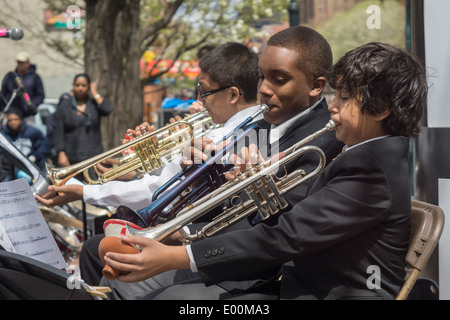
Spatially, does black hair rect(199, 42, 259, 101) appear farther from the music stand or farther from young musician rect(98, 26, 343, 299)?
the music stand

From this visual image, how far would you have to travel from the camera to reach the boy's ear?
9.11 feet

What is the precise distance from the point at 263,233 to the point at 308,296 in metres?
0.24

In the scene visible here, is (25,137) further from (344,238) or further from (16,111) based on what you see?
(344,238)

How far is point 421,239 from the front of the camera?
2098 millimetres

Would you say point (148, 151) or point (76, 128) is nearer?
point (148, 151)

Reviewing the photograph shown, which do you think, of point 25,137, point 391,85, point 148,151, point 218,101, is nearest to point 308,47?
point 391,85

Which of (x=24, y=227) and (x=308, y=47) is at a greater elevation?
(x=308, y=47)

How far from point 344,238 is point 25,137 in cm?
701

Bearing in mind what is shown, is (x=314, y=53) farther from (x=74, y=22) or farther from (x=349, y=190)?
(x=74, y=22)

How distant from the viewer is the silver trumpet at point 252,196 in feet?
6.88

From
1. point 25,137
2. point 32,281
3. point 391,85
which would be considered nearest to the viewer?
point 32,281

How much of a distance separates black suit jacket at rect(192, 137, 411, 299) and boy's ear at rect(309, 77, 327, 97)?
0.74 meters

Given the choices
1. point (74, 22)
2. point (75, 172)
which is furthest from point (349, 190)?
point (74, 22)

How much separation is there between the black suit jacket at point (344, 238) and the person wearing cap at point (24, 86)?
262 inches
